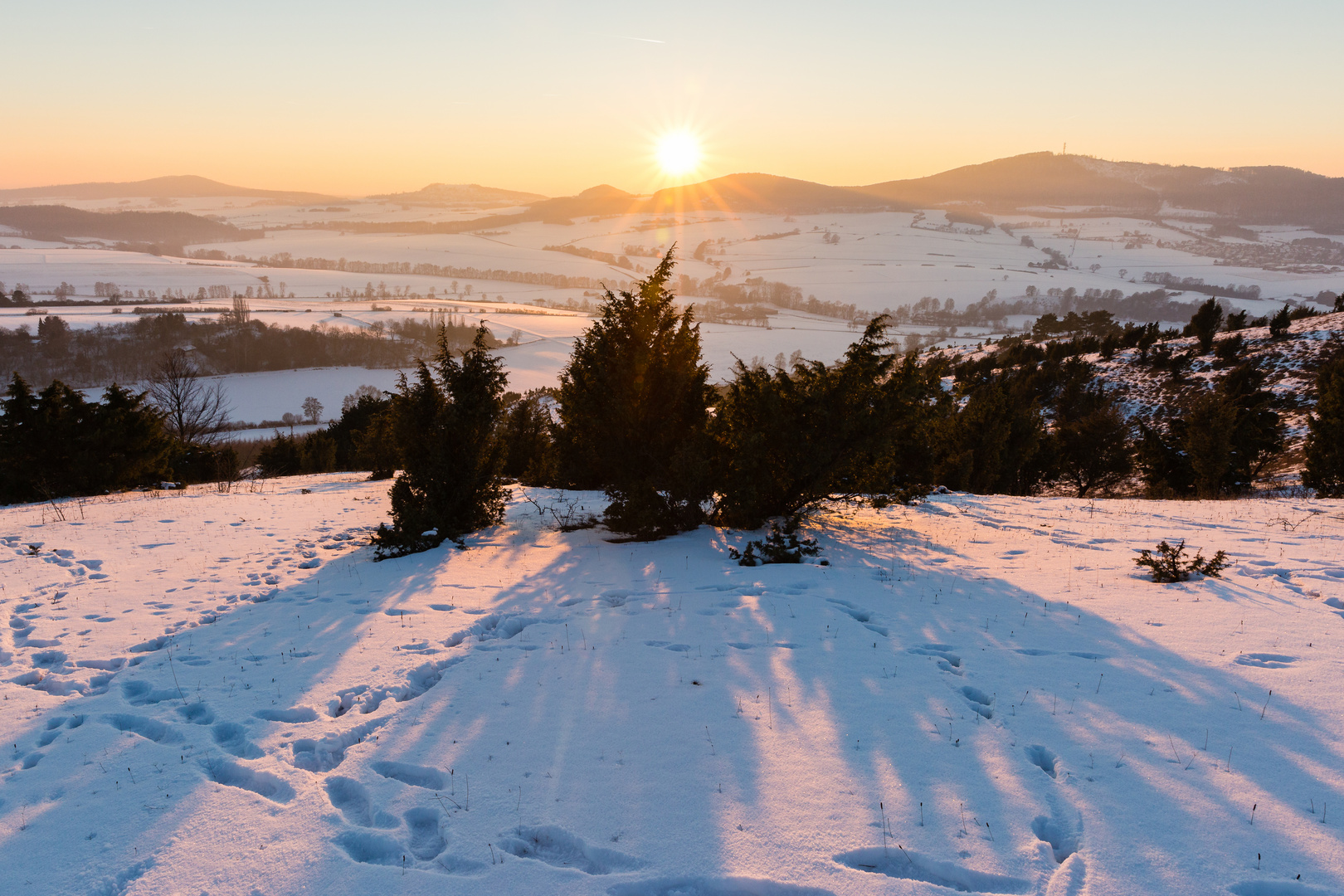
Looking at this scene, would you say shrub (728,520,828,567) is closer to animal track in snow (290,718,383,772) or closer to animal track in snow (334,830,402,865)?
animal track in snow (290,718,383,772)

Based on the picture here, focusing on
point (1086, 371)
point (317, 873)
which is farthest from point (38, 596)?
point (1086, 371)

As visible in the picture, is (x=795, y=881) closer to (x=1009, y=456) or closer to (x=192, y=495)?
(x=192, y=495)

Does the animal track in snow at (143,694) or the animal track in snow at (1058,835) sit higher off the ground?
the animal track in snow at (1058,835)

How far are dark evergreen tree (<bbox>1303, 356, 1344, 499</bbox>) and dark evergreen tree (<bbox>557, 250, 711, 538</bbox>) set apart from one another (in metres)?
19.5

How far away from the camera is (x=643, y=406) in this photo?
38.7ft

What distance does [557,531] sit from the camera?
1297cm

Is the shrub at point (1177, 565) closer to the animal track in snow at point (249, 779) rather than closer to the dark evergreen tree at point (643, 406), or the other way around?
the dark evergreen tree at point (643, 406)

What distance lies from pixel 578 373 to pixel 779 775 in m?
9.06

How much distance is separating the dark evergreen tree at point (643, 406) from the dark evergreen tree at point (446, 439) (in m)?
1.79

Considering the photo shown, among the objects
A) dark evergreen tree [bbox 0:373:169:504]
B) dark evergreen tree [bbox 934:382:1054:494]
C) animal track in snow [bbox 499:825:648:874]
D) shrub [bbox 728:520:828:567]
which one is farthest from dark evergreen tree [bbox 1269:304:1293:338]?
dark evergreen tree [bbox 0:373:169:504]

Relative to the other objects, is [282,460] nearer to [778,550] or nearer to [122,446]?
[122,446]

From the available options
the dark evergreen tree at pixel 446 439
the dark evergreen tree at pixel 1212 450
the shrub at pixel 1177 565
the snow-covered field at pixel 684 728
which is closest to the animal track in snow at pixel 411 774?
the snow-covered field at pixel 684 728

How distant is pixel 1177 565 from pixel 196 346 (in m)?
132

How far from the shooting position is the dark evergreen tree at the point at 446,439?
1226cm
